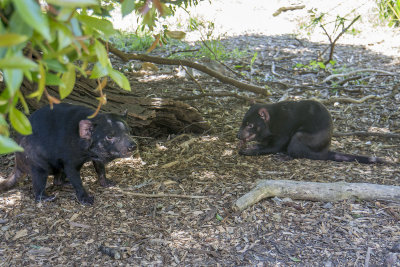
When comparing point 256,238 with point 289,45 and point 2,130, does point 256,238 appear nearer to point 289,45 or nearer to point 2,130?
point 2,130

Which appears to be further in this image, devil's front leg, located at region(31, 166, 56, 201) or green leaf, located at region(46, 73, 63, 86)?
devil's front leg, located at region(31, 166, 56, 201)

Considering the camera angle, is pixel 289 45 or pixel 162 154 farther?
pixel 289 45

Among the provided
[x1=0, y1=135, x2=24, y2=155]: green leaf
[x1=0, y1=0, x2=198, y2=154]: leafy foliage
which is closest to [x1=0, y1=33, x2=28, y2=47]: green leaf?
[x1=0, y1=0, x2=198, y2=154]: leafy foliage

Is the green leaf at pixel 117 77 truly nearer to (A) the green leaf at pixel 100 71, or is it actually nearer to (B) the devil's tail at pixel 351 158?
(A) the green leaf at pixel 100 71

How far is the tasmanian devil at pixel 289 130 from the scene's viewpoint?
4461mm

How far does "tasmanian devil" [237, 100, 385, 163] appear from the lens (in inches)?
176

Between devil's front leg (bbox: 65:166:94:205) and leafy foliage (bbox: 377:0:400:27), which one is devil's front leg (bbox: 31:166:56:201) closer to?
devil's front leg (bbox: 65:166:94:205)

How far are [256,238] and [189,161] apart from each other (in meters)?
1.53

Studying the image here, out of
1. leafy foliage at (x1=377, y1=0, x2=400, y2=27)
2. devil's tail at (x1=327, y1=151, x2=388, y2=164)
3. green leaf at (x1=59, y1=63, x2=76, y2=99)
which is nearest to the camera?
green leaf at (x1=59, y1=63, x2=76, y2=99)

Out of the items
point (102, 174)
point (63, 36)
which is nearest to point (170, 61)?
point (102, 174)

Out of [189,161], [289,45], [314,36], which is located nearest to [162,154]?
[189,161]

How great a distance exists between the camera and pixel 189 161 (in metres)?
4.31

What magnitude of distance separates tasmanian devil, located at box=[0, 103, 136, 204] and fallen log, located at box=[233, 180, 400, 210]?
1134 millimetres

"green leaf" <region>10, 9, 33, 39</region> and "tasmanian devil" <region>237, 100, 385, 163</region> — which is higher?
"green leaf" <region>10, 9, 33, 39</region>
